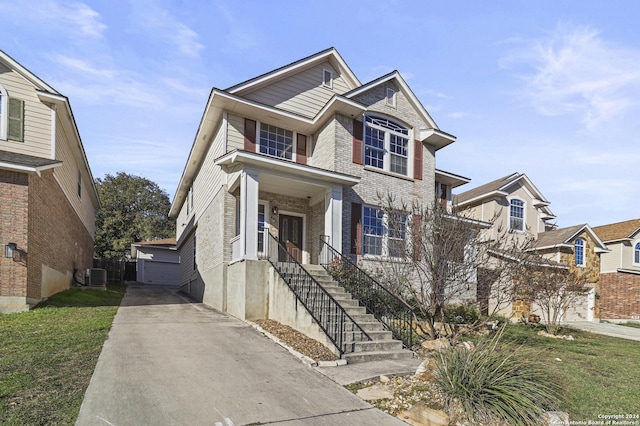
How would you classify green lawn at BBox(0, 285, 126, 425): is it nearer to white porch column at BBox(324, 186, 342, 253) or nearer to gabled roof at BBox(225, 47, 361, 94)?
white porch column at BBox(324, 186, 342, 253)

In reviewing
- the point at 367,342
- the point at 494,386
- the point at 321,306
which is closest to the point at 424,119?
the point at 321,306

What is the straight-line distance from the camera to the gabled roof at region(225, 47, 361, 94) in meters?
13.4

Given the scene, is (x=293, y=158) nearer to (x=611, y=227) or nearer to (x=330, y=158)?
(x=330, y=158)

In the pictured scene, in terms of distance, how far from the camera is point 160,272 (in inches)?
1136

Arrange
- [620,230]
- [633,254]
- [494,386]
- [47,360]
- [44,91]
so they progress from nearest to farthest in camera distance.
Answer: [494,386] < [47,360] < [44,91] < [633,254] < [620,230]

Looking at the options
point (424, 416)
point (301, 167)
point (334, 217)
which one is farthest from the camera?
point (334, 217)

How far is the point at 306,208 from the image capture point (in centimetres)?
1447

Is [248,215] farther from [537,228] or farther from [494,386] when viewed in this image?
[537,228]

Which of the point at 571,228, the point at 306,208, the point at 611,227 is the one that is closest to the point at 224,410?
the point at 306,208

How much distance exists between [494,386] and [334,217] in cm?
834

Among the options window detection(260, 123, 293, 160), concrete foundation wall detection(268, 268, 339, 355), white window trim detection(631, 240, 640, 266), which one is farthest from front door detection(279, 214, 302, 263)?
white window trim detection(631, 240, 640, 266)

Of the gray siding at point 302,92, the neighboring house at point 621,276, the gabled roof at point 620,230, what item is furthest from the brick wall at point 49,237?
the gabled roof at point 620,230

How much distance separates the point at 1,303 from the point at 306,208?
30.1ft

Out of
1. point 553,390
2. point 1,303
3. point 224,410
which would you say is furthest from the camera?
point 1,303
